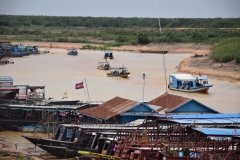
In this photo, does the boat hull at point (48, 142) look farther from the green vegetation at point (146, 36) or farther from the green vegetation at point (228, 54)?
the green vegetation at point (228, 54)

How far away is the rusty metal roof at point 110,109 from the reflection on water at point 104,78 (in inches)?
308

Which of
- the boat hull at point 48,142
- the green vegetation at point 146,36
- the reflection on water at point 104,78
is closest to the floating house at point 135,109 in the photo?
the boat hull at point 48,142

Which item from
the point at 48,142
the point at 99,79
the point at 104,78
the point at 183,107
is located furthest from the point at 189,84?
the point at 48,142

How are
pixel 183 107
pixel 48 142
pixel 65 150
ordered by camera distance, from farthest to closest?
1. pixel 183 107
2. pixel 48 142
3. pixel 65 150

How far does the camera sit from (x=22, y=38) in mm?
91625

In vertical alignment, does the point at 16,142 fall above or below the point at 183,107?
below

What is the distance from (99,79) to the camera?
1796 inches

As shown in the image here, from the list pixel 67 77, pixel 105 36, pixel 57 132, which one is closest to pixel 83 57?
pixel 67 77

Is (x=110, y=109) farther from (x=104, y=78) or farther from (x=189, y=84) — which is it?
(x=104, y=78)

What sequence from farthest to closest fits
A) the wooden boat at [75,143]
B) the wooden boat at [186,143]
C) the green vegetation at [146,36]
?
the green vegetation at [146,36]
the wooden boat at [75,143]
the wooden boat at [186,143]

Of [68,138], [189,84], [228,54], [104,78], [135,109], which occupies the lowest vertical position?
[68,138]

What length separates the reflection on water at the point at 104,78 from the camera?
3672cm

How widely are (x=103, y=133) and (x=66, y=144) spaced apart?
1.30 metres

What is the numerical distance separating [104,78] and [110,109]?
2082cm
